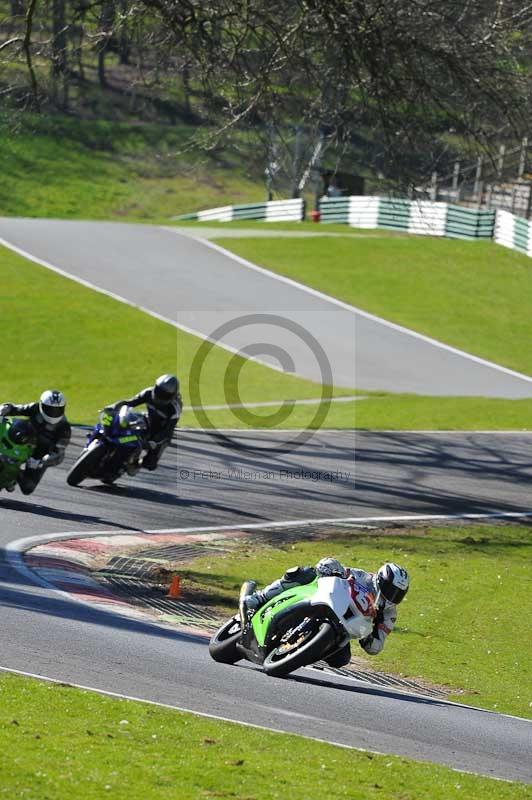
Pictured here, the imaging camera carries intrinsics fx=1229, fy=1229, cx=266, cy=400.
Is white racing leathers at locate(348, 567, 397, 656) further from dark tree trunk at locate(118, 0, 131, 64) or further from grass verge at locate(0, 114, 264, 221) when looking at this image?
grass verge at locate(0, 114, 264, 221)

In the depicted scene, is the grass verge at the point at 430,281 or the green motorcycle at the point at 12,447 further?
the grass verge at the point at 430,281

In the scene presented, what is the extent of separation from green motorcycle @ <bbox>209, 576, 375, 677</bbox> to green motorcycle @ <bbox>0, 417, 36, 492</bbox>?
7002mm

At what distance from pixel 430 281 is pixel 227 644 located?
31825 mm

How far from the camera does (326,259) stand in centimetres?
4341

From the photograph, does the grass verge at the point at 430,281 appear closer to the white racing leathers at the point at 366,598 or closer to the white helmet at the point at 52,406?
the white helmet at the point at 52,406

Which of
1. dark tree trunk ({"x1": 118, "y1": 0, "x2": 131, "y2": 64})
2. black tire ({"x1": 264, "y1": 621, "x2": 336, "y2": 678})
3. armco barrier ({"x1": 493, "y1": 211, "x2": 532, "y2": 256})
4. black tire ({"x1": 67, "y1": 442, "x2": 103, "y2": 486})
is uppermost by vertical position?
armco barrier ({"x1": 493, "y1": 211, "x2": 532, "y2": 256})

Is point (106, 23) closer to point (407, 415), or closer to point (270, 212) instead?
point (407, 415)

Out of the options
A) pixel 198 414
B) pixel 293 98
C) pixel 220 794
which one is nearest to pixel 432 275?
pixel 198 414

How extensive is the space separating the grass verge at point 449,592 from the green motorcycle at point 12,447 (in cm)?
304

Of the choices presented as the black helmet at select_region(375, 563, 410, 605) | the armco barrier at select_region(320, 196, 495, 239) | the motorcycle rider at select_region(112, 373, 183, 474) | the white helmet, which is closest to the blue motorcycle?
the motorcycle rider at select_region(112, 373, 183, 474)

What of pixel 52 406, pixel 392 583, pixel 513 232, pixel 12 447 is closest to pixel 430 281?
pixel 513 232

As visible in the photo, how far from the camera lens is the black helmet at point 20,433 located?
17.3 meters

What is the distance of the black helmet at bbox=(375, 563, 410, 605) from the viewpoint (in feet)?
36.5

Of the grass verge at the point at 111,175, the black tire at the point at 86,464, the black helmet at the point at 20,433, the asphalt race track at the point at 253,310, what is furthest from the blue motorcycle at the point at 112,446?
the grass verge at the point at 111,175
